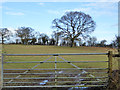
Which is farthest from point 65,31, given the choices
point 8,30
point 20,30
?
point 8,30

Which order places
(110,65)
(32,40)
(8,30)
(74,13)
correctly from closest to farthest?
(110,65) → (74,13) → (8,30) → (32,40)

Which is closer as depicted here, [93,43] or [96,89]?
[96,89]

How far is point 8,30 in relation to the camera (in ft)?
178

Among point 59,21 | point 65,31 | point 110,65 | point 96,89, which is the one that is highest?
point 59,21

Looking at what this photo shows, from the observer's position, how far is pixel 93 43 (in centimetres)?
6531

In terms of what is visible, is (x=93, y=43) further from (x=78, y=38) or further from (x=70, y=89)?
(x=70, y=89)

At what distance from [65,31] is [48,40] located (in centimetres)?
1894

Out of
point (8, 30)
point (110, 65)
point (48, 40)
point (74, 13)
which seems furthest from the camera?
point (48, 40)

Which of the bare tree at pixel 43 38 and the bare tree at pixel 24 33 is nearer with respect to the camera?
the bare tree at pixel 24 33

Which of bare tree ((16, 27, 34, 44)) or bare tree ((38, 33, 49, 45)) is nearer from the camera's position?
bare tree ((16, 27, 34, 44))

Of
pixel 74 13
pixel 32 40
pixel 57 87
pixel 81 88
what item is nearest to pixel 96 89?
pixel 81 88

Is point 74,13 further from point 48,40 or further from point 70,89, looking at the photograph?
point 70,89

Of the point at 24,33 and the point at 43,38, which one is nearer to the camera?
the point at 24,33

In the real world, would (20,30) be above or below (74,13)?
below
